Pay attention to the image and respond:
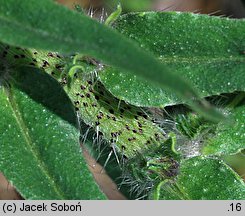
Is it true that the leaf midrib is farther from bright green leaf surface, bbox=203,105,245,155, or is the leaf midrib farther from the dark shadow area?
bright green leaf surface, bbox=203,105,245,155

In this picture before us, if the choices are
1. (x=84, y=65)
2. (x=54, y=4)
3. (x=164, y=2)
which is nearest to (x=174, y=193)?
(x=84, y=65)

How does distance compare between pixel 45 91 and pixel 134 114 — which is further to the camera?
pixel 134 114

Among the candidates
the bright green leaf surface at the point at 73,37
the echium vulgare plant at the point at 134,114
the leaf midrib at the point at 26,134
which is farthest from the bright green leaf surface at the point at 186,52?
the bright green leaf surface at the point at 73,37

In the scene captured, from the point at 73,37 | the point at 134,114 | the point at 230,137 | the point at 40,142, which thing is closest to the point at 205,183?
the point at 230,137

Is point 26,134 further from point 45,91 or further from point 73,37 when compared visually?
point 73,37

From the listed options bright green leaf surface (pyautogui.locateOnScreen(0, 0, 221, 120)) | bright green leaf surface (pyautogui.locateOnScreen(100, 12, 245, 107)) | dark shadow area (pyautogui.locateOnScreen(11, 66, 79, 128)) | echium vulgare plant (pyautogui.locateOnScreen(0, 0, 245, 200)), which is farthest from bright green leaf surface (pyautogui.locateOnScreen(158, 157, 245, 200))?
bright green leaf surface (pyautogui.locateOnScreen(0, 0, 221, 120))

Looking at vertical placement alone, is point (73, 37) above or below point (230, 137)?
above

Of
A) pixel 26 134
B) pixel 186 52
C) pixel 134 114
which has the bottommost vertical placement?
pixel 26 134

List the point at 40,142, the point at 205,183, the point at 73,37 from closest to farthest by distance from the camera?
the point at 73,37 → the point at 40,142 → the point at 205,183

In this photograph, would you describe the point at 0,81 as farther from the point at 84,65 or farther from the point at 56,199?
the point at 56,199
